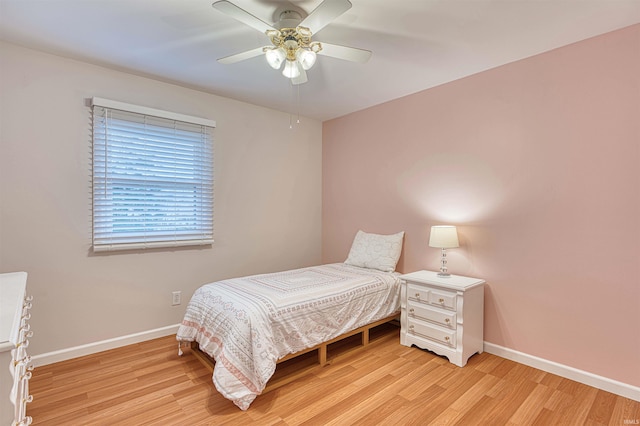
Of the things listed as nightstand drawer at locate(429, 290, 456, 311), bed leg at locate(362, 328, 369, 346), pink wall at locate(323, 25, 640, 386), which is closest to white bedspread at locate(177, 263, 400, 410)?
bed leg at locate(362, 328, 369, 346)

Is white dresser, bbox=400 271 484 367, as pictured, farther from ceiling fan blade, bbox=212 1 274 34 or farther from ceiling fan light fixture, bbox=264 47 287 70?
ceiling fan blade, bbox=212 1 274 34

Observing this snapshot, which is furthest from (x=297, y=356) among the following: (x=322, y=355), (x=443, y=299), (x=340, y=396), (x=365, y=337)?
(x=443, y=299)

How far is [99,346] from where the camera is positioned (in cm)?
280

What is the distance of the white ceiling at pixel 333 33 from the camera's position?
1.97 metres

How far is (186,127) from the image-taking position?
3270 mm

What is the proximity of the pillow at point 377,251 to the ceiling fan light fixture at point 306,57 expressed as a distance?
6.86 ft

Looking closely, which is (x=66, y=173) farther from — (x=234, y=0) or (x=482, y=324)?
(x=482, y=324)

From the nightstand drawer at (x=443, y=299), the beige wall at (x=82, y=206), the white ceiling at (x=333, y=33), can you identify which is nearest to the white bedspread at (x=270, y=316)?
the nightstand drawer at (x=443, y=299)

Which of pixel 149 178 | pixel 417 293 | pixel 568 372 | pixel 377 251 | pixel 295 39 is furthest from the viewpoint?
pixel 377 251

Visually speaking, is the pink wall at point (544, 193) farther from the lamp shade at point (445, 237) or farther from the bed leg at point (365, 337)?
the bed leg at point (365, 337)

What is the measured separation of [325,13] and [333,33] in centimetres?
60

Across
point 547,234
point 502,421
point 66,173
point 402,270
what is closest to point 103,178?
point 66,173

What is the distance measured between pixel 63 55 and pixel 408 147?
10.7 ft

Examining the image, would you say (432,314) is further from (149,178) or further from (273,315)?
(149,178)
